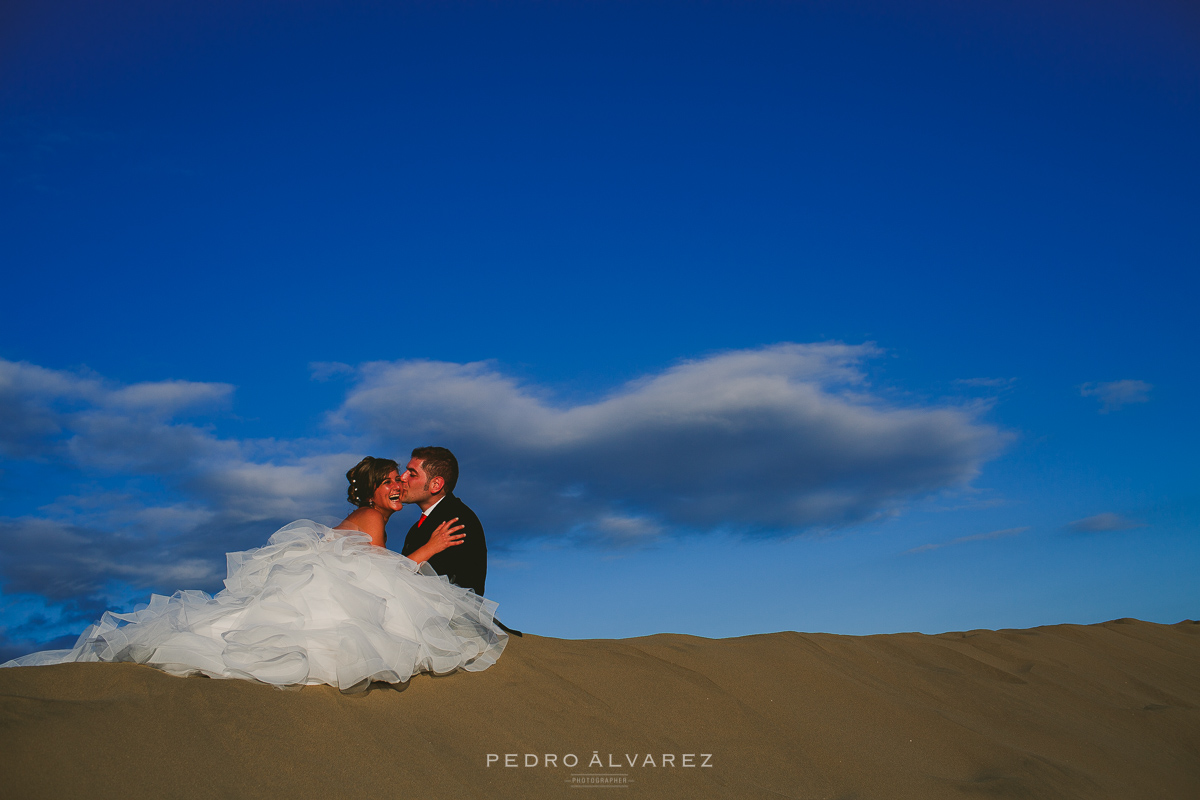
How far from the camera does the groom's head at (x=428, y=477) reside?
6.49 m

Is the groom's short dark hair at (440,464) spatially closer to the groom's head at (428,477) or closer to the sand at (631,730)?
the groom's head at (428,477)

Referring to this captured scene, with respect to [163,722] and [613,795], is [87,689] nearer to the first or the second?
[163,722]

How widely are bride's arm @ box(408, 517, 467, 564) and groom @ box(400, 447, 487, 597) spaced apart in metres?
0.07

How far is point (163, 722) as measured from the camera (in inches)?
159

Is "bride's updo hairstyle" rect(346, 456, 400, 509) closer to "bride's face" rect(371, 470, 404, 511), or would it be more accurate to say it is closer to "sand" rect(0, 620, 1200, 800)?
"bride's face" rect(371, 470, 404, 511)

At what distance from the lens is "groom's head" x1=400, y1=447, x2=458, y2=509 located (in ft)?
21.3

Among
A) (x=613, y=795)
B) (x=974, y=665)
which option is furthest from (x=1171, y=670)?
(x=613, y=795)

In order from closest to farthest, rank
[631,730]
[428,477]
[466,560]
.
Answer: [631,730]
[466,560]
[428,477]

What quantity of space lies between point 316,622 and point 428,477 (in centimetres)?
171

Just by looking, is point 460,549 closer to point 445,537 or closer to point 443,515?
point 445,537

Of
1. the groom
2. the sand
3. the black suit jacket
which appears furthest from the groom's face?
the sand

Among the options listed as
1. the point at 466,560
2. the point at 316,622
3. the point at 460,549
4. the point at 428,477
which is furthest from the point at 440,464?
the point at 316,622

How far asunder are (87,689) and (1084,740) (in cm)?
782

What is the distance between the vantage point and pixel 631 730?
506 cm
